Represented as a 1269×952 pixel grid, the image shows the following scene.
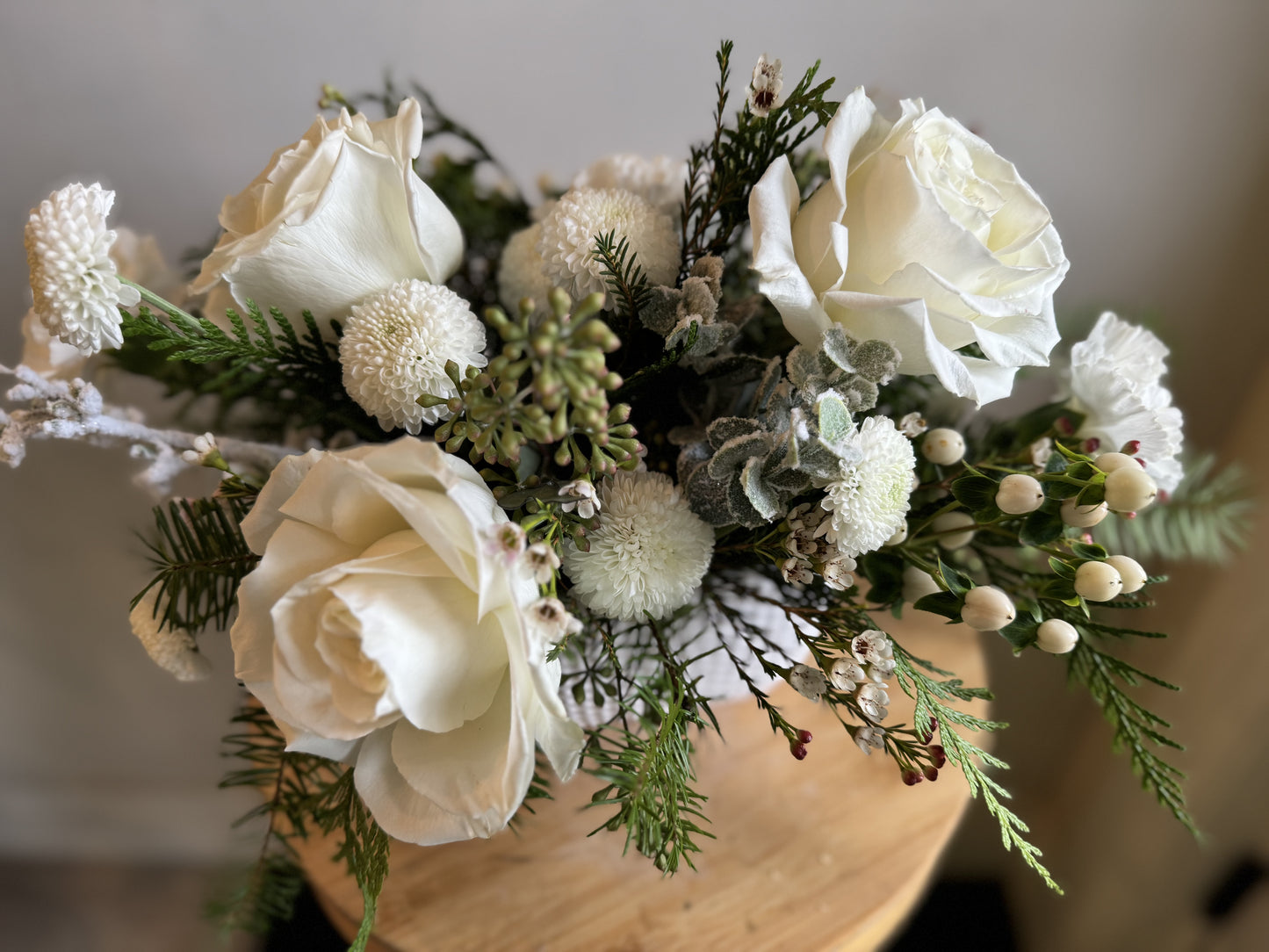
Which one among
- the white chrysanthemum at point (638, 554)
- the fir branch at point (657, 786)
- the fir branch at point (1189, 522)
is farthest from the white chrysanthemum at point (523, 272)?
the fir branch at point (1189, 522)

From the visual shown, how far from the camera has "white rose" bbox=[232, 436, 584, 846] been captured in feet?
1.07

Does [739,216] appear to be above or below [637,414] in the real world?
above

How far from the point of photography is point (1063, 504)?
41 centimetres

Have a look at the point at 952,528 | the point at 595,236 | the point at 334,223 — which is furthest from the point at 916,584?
the point at 334,223

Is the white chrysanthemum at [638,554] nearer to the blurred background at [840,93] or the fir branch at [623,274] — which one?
the fir branch at [623,274]

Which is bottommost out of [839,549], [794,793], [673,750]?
[794,793]

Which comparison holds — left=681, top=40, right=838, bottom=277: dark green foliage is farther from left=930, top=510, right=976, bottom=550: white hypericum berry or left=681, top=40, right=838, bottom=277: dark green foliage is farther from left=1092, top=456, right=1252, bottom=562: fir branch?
left=1092, top=456, right=1252, bottom=562: fir branch

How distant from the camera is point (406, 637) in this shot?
0.34 meters

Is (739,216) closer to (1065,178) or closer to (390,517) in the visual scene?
(390,517)

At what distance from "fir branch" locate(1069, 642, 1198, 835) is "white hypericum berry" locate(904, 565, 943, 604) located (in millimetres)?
86

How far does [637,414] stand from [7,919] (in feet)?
4.30

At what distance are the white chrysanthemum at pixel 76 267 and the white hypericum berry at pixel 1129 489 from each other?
0.48 metres

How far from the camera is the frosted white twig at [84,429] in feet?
1.38

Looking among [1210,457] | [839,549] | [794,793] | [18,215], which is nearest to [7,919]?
[18,215]
